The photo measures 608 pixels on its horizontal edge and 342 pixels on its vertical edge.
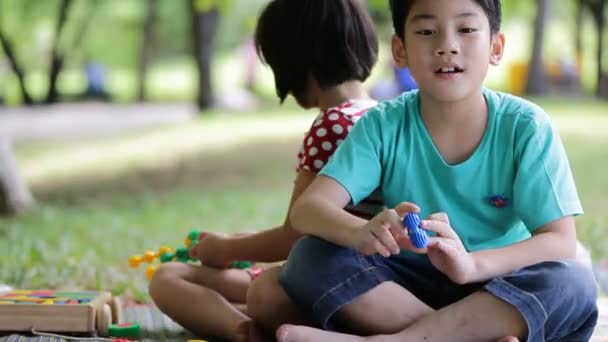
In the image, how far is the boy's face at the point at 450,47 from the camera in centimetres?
156

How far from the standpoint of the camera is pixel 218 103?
612 centimetres

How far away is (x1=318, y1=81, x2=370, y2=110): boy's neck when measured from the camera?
1.91m

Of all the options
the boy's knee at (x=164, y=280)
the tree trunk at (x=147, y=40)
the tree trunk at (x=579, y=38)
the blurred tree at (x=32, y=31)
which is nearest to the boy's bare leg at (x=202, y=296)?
the boy's knee at (x=164, y=280)

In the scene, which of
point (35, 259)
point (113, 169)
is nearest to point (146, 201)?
point (113, 169)

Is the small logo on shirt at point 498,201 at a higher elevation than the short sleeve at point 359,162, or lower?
lower

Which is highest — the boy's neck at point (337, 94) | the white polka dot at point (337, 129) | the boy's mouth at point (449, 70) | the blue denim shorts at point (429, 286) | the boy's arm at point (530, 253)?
the boy's mouth at point (449, 70)

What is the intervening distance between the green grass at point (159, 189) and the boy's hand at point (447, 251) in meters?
1.22

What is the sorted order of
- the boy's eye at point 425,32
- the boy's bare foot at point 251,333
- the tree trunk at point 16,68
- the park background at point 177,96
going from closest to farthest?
the boy's eye at point 425,32 < the boy's bare foot at point 251,333 < the park background at point 177,96 < the tree trunk at point 16,68

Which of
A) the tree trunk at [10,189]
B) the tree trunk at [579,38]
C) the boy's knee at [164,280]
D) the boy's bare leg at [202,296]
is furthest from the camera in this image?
the tree trunk at [579,38]

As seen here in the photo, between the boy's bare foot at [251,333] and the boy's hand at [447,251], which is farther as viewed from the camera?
the boy's bare foot at [251,333]

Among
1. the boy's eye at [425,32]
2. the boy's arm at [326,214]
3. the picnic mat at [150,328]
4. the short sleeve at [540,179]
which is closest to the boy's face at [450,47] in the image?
the boy's eye at [425,32]

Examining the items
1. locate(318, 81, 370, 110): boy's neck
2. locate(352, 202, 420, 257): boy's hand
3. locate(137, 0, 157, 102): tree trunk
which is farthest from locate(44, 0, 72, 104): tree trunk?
locate(352, 202, 420, 257): boy's hand

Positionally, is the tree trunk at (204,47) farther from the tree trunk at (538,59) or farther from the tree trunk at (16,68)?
the tree trunk at (538,59)

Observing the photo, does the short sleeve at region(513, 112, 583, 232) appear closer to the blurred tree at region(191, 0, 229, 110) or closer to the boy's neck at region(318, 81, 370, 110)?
the boy's neck at region(318, 81, 370, 110)
